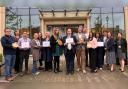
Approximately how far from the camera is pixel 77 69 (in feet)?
54.4

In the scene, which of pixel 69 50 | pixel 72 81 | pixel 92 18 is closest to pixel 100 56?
pixel 69 50

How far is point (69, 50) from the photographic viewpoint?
51.0 feet

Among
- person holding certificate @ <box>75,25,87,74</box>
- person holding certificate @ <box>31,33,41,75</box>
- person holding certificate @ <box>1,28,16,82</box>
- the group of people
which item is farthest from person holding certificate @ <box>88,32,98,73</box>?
person holding certificate @ <box>1,28,16,82</box>

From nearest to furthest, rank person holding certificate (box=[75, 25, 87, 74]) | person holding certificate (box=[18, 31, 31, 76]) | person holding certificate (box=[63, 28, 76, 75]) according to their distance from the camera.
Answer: person holding certificate (box=[18, 31, 31, 76]) < person holding certificate (box=[63, 28, 76, 75]) < person holding certificate (box=[75, 25, 87, 74])

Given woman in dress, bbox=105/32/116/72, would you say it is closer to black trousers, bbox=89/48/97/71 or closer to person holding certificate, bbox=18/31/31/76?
black trousers, bbox=89/48/97/71

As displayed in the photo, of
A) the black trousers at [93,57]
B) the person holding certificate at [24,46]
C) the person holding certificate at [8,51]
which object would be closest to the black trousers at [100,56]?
the black trousers at [93,57]

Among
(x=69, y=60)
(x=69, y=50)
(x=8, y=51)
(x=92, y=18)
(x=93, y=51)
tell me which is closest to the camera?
(x=8, y=51)

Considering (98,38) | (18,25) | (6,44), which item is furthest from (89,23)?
(6,44)

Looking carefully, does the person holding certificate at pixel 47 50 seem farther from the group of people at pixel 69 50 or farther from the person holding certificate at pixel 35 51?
the person holding certificate at pixel 35 51

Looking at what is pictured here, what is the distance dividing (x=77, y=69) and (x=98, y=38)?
62.9 inches

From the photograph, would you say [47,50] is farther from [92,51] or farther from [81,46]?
[92,51]

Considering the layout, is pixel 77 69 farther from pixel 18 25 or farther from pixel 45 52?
pixel 18 25

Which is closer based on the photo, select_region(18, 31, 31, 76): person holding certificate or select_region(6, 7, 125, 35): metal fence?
select_region(18, 31, 31, 76): person holding certificate

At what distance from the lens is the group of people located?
15562 mm
